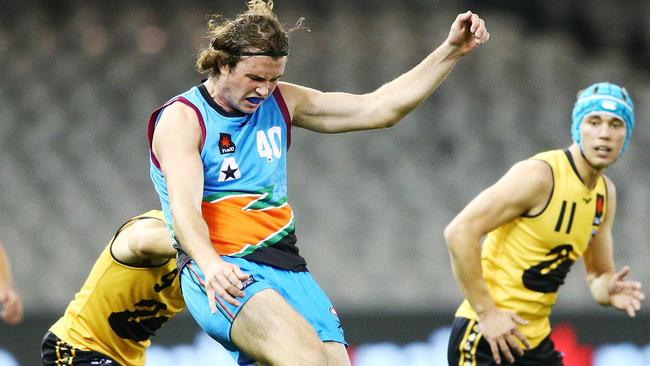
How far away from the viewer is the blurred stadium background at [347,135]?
9.20 meters

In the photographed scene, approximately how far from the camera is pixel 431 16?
399 inches

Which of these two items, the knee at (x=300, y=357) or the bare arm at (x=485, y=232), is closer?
the knee at (x=300, y=357)

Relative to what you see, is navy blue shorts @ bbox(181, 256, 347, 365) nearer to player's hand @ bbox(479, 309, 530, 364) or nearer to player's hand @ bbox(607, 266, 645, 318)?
player's hand @ bbox(479, 309, 530, 364)

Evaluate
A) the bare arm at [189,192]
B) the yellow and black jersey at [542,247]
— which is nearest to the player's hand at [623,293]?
the yellow and black jersey at [542,247]

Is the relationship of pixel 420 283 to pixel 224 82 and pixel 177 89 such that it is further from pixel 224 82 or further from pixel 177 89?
pixel 224 82

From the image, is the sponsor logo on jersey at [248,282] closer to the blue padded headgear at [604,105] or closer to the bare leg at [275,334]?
the bare leg at [275,334]

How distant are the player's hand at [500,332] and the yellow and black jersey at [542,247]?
0.60 ft

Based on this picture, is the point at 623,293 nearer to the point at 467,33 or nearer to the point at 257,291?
the point at 467,33

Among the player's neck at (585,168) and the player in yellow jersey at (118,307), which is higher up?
the player's neck at (585,168)

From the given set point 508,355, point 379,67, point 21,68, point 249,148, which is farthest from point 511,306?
point 21,68

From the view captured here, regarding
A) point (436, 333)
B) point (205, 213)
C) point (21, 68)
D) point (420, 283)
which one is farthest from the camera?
point (21, 68)

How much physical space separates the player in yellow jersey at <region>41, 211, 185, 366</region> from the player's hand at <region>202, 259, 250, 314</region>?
1.09m

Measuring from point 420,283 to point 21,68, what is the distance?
3630mm

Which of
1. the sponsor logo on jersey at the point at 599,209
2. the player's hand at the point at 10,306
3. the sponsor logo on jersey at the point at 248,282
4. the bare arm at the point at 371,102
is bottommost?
the player's hand at the point at 10,306
